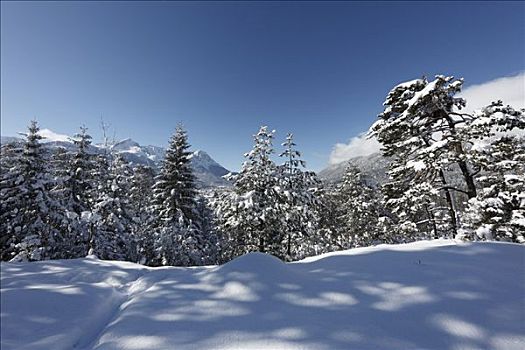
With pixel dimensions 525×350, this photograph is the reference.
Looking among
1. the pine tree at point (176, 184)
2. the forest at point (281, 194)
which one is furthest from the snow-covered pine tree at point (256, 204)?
the pine tree at point (176, 184)

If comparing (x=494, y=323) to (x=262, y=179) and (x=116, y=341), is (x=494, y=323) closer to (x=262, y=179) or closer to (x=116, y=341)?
(x=116, y=341)

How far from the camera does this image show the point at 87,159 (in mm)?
18734

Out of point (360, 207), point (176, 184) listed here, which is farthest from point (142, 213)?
point (360, 207)

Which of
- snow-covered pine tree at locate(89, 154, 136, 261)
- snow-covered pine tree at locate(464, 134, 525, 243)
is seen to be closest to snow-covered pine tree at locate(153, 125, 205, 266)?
snow-covered pine tree at locate(89, 154, 136, 261)

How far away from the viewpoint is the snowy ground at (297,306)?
2.55 m

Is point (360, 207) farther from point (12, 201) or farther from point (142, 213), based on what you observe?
point (12, 201)

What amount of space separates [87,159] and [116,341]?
19872mm

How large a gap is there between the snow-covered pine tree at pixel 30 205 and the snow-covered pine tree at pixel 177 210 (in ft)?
20.2

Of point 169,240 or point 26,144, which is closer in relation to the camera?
point 26,144

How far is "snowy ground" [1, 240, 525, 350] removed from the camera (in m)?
2.55

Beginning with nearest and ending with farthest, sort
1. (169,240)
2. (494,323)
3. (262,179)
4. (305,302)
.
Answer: (494,323) < (305,302) < (262,179) < (169,240)

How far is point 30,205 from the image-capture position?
14477 millimetres

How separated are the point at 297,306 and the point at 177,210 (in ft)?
56.4

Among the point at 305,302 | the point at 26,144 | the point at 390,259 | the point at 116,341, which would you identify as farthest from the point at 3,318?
the point at 26,144
